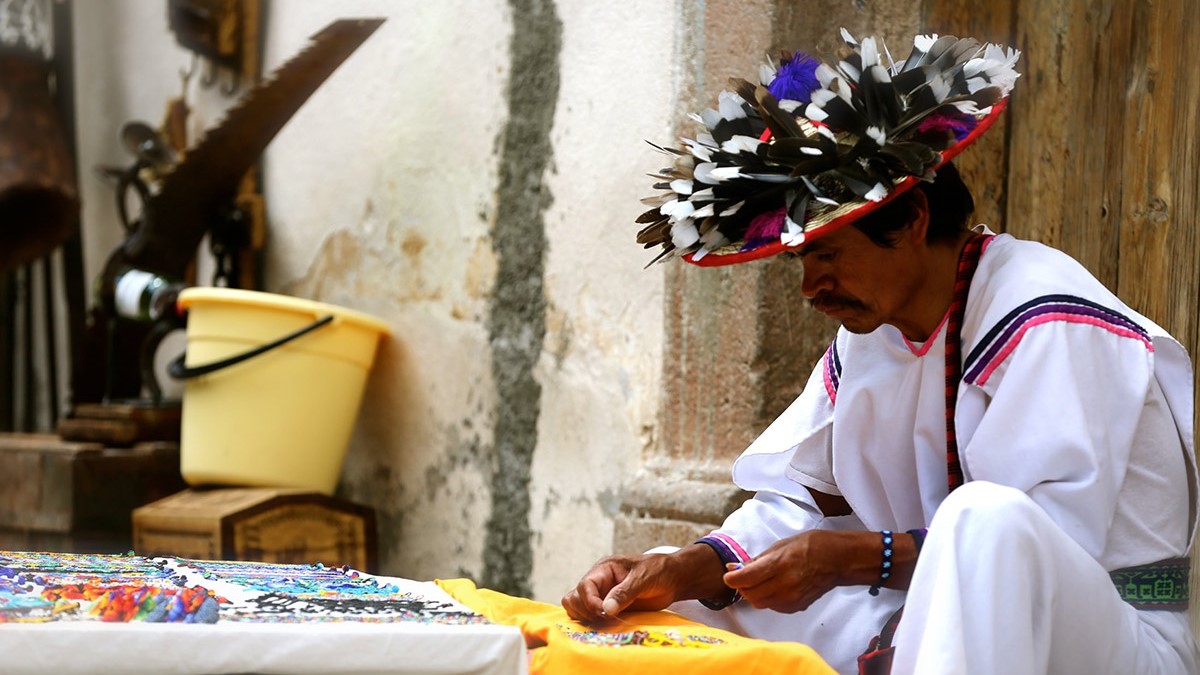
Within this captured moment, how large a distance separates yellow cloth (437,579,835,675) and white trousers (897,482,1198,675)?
0.16 meters

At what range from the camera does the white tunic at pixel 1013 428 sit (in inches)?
78.4

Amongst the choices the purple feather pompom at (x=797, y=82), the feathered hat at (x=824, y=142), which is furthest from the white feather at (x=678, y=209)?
the purple feather pompom at (x=797, y=82)

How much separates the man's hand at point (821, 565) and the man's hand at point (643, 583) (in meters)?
0.19

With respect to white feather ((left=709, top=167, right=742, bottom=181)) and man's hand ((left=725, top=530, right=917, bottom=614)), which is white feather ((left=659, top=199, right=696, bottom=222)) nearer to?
white feather ((left=709, top=167, right=742, bottom=181))

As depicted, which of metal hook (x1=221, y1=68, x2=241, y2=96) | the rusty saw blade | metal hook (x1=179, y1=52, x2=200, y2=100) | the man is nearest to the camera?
the man

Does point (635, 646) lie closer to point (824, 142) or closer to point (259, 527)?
point (824, 142)

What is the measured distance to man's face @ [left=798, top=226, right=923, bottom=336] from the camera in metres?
2.26

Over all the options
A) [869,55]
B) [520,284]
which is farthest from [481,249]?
[869,55]

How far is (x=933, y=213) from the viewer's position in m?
2.30

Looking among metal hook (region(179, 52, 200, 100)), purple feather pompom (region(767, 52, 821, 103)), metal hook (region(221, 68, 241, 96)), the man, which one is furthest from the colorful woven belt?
metal hook (region(179, 52, 200, 100))

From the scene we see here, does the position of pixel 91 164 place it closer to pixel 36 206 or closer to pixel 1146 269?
pixel 36 206

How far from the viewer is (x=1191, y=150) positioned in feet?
9.61

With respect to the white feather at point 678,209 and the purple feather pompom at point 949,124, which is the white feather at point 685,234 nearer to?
the white feather at point 678,209

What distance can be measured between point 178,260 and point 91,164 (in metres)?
2.15
